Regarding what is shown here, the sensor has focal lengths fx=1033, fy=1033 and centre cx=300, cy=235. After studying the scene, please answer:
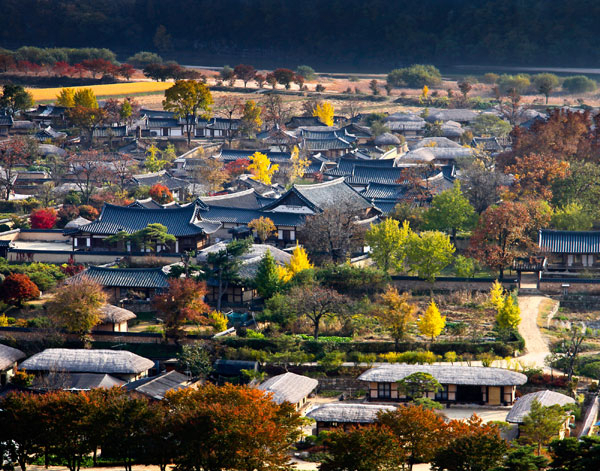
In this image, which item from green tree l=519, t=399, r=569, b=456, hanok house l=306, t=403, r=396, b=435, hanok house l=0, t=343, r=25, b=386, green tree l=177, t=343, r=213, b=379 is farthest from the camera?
hanok house l=0, t=343, r=25, b=386

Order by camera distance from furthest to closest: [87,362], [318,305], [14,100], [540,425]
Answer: [14,100] < [318,305] < [87,362] < [540,425]

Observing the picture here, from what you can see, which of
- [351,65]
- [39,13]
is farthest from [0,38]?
[351,65]

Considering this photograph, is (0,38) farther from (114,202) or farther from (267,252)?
(267,252)

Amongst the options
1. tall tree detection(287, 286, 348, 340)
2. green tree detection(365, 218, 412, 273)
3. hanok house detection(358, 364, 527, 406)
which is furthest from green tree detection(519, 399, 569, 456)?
green tree detection(365, 218, 412, 273)

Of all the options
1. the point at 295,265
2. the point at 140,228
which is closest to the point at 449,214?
the point at 295,265

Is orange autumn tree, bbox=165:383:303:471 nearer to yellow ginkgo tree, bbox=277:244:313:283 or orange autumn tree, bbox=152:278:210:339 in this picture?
orange autumn tree, bbox=152:278:210:339

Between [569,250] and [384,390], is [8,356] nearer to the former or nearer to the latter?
[384,390]
